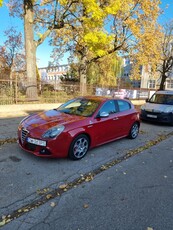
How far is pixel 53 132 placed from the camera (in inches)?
164

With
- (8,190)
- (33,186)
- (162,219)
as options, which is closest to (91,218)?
(162,219)

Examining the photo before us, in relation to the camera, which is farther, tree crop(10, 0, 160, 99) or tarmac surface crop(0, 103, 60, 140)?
tree crop(10, 0, 160, 99)

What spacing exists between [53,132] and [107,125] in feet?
5.73

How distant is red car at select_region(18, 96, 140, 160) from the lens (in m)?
4.17

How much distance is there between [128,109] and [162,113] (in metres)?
3.76

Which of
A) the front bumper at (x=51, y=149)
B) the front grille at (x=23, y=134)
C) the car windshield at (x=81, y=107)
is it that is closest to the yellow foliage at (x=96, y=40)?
the car windshield at (x=81, y=107)

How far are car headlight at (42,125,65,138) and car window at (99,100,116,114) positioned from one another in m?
1.43

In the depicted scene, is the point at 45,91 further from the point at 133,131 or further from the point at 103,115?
the point at 103,115

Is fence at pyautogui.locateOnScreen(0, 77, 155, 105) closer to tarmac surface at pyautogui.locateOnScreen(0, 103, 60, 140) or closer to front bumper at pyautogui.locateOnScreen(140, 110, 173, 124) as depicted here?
tarmac surface at pyautogui.locateOnScreen(0, 103, 60, 140)

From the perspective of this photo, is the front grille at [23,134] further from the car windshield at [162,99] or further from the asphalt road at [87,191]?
the car windshield at [162,99]

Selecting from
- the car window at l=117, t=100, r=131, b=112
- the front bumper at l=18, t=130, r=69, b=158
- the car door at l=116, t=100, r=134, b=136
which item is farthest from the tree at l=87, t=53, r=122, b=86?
the front bumper at l=18, t=130, r=69, b=158

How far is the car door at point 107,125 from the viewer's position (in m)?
5.06

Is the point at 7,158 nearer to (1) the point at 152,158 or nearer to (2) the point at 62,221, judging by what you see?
(2) the point at 62,221

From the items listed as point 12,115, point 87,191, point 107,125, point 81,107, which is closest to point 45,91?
point 12,115
